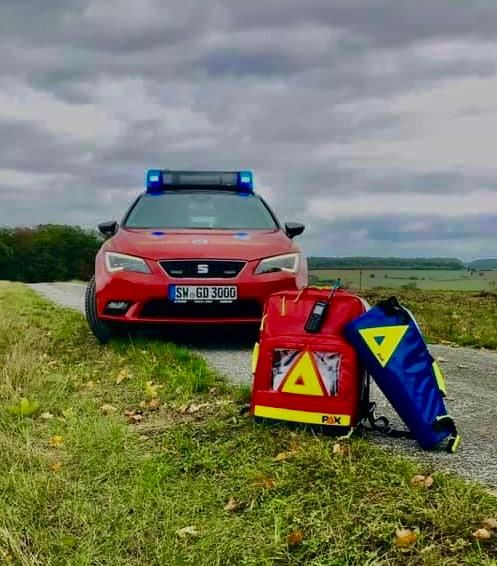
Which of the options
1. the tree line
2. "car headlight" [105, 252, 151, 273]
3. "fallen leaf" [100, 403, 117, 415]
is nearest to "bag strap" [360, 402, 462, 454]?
"fallen leaf" [100, 403, 117, 415]

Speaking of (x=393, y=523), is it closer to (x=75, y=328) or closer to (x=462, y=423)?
(x=462, y=423)

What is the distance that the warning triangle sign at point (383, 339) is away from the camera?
399cm

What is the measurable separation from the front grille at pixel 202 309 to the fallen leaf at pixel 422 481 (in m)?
3.83

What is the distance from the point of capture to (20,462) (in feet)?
14.0

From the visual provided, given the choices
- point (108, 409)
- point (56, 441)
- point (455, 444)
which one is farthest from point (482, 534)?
point (108, 409)

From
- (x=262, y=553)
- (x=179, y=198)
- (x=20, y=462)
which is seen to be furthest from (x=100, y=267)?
(x=262, y=553)

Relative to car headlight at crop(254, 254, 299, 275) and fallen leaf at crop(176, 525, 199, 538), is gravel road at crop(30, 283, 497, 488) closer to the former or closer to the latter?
car headlight at crop(254, 254, 299, 275)

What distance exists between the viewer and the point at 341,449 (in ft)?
12.8

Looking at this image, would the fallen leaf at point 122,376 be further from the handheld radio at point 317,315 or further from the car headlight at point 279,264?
the handheld radio at point 317,315

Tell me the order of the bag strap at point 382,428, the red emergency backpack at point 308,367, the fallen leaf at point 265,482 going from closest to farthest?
1. the fallen leaf at point 265,482
2. the red emergency backpack at point 308,367
3. the bag strap at point 382,428

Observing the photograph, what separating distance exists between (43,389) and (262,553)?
10.8 ft

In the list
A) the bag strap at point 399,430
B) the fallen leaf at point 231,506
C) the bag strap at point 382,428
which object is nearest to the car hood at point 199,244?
the bag strap at point 399,430

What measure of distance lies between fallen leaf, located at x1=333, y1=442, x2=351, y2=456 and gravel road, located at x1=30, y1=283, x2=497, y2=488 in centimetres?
35

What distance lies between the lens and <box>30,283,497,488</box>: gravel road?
3.94m
